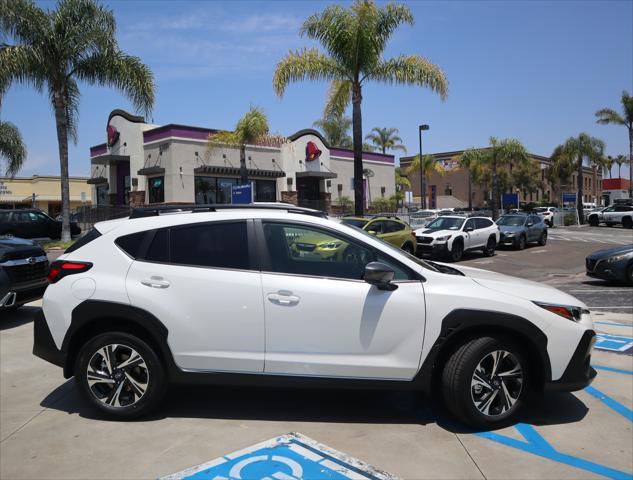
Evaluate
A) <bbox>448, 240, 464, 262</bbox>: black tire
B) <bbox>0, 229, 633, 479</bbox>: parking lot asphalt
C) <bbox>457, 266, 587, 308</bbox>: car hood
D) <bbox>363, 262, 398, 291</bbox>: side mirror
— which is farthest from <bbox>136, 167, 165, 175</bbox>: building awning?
<bbox>363, 262, 398, 291</bbox>: side mirror

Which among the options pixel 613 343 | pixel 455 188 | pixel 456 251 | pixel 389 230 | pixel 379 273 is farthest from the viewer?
pixel 455 188

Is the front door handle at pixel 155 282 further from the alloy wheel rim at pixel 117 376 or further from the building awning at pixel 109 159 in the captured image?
the building awning at pixel 109 159

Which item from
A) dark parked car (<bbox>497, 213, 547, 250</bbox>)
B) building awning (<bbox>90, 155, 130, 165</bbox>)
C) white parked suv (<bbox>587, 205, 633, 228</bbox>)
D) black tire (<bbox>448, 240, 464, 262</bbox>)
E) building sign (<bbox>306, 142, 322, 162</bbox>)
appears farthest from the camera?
white parked suv (<bbox>587, 205, 633, 228</bbox>)

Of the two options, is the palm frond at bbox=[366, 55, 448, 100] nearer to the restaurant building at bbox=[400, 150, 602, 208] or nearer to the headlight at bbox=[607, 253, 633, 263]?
the headlight at bbox=[607, 253, 633, 263]

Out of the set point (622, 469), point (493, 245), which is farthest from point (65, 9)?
point (622, 469)

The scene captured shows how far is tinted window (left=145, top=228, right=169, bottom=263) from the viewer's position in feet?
13.5

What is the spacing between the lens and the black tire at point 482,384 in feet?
12.4

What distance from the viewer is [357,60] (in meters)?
18.0

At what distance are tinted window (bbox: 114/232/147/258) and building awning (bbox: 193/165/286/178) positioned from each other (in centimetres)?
2714

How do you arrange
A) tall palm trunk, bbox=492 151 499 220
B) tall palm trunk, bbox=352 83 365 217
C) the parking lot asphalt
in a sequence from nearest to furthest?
the parking lot asphalt
tall palm trunk, bbox=352 83 365 217
tall palm trunk, bbox=492 151 499 220

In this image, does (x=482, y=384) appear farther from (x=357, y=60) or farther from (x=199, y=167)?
(x=199, y=167)

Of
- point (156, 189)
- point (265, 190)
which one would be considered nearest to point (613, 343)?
point (156, 189)

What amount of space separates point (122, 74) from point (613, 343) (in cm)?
1975

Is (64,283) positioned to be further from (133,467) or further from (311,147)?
(311,147)
